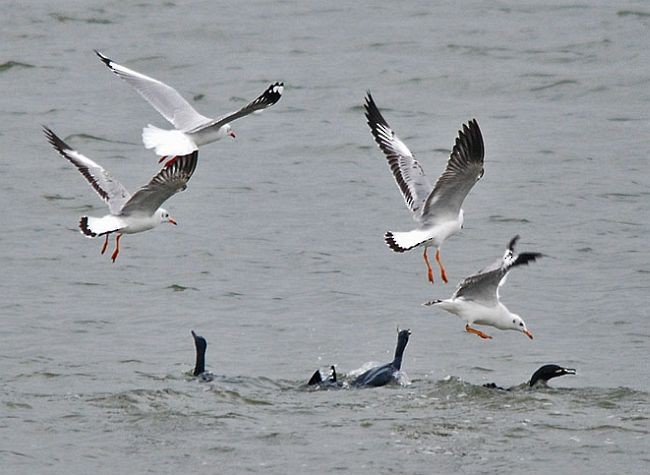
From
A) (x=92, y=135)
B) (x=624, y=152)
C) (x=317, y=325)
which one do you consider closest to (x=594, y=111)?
(x=624, y=152)

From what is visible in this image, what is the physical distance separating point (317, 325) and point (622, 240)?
12.4ft

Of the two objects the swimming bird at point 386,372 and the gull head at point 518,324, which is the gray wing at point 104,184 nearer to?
the swimming bird at point 386,372

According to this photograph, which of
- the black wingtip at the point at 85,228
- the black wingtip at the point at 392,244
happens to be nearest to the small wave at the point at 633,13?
the black wingtip at the point at 392,244

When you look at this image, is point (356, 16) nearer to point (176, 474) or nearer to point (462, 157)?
point (462, 157)

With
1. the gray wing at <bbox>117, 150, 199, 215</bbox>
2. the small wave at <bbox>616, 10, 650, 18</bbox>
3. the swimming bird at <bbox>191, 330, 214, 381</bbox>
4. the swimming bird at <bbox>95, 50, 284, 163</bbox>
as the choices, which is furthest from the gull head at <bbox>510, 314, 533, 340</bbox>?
the small wave at <bbox>616, 10, 650, 18</bbox>

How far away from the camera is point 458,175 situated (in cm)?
1142

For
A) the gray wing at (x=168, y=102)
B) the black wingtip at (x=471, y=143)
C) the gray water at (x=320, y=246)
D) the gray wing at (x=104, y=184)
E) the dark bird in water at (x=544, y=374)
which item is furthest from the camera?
the gray wing at (x=168, y=102)

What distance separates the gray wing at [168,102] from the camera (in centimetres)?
1279

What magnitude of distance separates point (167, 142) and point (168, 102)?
164 centimetres

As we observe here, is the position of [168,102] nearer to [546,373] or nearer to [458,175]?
[458,175]

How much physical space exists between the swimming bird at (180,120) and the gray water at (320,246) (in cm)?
182

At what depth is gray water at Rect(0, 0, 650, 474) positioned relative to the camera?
33.7 ft

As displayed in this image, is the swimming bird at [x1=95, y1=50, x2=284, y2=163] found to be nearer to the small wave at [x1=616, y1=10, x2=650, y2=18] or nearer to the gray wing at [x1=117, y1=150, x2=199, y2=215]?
the gray wing at [x1=117, y1=150, x2=199, y2=215]

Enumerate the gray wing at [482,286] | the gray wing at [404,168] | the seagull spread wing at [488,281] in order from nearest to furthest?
the seagull spread wing at [488,281]
the gray wing at [482,286]
the gray wing at [404,168]
